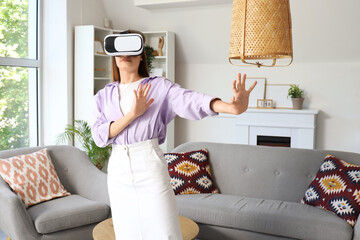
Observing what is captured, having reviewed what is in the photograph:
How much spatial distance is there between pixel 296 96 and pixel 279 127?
1.47ft

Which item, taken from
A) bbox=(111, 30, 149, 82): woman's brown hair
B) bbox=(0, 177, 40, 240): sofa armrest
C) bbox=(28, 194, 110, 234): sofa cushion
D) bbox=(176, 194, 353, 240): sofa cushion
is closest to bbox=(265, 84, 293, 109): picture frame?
bbox=(176, 194, 353, 240): sofa cushion

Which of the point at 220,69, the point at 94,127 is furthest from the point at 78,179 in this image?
the point at 220,69

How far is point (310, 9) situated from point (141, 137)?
13.1 ft

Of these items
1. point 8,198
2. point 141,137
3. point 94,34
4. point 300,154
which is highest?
point 94,34

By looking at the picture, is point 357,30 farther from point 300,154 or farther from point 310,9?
point 300,154

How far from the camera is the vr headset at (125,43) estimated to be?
6.09 ft

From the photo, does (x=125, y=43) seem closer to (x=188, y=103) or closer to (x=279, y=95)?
(x=188, y=103)

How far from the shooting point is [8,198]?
2848 mm

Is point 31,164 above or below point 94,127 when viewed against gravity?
below

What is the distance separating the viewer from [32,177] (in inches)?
127

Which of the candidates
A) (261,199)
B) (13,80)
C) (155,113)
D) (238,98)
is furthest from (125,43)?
(13,80)

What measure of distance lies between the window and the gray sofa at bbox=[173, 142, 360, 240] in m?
2.17

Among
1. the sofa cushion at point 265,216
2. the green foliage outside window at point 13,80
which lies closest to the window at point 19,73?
the green foliage outside window at point 13,80

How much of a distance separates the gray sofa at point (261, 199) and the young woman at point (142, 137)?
1.31m
